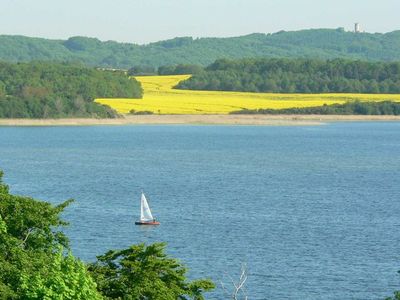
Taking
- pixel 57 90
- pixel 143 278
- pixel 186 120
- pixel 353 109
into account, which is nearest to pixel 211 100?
pixel 186 120

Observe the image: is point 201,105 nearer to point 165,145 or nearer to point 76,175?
point 165,145

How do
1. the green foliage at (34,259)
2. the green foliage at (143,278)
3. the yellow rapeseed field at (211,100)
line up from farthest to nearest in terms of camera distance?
the yellow rapeseed field at (211,100)
the green foliage at (143,278)
the green foliage at (34,259)

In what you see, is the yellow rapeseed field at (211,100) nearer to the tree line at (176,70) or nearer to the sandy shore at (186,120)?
the sandy shore at (186,120)

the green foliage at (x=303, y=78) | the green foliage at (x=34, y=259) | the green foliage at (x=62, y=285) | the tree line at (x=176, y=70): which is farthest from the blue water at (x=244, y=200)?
the tree line at (x=176, y=70)

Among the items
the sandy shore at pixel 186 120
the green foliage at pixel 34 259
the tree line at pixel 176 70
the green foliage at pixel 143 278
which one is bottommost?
the sandy shore at pixel 186 120

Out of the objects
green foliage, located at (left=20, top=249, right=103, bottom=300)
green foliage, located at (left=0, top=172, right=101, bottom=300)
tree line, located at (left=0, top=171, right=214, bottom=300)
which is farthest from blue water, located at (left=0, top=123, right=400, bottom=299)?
green foliage, located at (left=20, top=249, right=103, bottom=300)

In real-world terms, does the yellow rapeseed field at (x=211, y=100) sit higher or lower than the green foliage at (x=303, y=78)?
lower

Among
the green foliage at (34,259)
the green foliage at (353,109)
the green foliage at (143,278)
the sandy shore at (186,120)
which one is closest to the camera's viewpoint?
the green foliage at (34,259)

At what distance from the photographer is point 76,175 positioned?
7225cm

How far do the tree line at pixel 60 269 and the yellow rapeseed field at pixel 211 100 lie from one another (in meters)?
105

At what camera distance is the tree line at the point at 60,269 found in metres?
18.4

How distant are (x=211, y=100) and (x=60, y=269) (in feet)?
406

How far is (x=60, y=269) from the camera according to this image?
752 inches

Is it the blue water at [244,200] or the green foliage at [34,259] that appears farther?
the blue water at [244,200]
